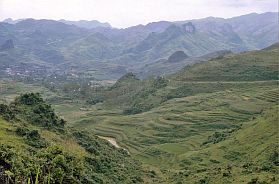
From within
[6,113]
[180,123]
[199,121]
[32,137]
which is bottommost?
[180,123]

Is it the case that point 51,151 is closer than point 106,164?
Yes

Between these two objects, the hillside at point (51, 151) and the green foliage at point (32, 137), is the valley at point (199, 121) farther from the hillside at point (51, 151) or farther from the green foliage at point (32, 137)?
the green foliage at point (32, 137)

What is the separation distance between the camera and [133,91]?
14650 centimetres

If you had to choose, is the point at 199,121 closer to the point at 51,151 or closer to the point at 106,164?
the point at 106,164

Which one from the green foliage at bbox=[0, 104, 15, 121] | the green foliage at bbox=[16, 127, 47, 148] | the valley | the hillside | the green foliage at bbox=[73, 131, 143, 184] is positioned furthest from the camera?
the valley

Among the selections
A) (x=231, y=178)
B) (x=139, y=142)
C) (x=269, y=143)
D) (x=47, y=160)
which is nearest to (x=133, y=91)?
(x=139, y=142)

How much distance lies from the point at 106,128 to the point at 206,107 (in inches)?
864

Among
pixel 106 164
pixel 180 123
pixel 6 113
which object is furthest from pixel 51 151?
pixel 180 123

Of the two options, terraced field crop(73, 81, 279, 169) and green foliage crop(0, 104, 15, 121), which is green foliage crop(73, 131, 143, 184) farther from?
terraced field crop(73, 81, 279, 169)

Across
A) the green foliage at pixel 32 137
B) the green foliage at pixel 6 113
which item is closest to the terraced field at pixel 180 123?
the green foliage at pixel 6 113

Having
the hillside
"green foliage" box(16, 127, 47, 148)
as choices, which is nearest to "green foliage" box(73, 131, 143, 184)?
the hillside

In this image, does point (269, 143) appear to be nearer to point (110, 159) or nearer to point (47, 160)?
point (110, 159)

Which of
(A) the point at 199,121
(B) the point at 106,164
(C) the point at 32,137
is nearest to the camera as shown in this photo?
(C) the point at 32,137

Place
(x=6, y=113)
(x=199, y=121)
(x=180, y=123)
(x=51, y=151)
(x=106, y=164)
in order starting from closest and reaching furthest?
(x=51, y=151) < (x=106, y=164) < (x=6, y=113) < (x=180, y=123) < (x=199, y=121)
